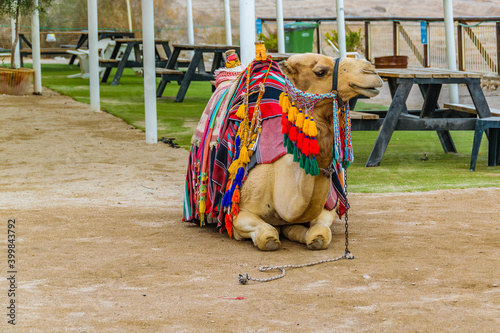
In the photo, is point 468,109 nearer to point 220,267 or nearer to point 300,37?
point 220,267

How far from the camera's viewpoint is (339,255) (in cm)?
444

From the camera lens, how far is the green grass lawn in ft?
22.9

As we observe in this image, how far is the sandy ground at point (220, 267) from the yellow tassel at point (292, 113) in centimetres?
81

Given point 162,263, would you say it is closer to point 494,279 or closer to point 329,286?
point 329,286

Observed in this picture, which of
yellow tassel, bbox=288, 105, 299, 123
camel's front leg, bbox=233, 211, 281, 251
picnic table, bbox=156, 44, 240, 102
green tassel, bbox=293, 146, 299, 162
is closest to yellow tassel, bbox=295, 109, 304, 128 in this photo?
yellow tassel, bbox=288, 105, 299, 123

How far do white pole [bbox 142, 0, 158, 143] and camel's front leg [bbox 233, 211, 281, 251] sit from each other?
200 inches

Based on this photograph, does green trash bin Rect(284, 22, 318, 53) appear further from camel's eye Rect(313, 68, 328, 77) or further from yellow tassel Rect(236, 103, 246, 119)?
camel's eye Rect(313, 68, 328, 77)

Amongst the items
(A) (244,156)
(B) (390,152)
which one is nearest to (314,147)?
(A) (244,156)

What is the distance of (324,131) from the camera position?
4.10m

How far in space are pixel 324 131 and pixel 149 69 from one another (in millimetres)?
5949

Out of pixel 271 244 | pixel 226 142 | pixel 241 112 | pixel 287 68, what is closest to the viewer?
pixel 287 68

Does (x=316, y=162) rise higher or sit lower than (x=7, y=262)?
higher

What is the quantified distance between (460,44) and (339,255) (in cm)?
1323

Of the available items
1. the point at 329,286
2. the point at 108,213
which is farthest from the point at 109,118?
the point at 329,286
